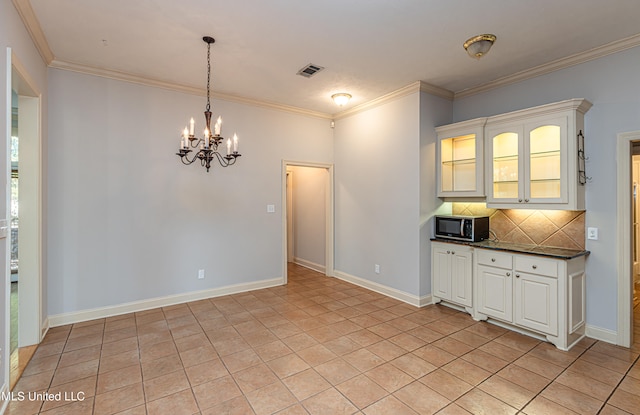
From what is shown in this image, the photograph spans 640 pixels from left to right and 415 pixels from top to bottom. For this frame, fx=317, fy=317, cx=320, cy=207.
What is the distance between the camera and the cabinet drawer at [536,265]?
3.02m

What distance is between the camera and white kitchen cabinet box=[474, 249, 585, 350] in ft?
9.73

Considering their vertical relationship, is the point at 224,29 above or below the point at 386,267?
above

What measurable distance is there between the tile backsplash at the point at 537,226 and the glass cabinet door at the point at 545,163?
1.21ft

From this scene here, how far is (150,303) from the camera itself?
4.02 metres

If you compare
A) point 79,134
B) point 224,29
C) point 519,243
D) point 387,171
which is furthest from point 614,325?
point 79,134

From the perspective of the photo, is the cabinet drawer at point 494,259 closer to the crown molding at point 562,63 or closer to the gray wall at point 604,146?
the gray wall at point 604,146

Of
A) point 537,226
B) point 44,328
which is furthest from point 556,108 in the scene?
point 44,328

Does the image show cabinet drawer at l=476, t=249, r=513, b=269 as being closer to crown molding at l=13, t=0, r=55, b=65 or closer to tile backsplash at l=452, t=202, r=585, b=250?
tile backsplash at l=452, t=202, r=585, b=250

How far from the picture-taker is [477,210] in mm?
4230

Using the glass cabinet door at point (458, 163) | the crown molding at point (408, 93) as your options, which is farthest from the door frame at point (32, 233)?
the glass cabinet door at point (458, 163)

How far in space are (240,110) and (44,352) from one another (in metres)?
3.54

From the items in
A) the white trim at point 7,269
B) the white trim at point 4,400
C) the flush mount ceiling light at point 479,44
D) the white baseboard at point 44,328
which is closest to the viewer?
the white trim at point 4,400

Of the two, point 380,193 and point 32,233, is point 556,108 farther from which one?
point 32,233

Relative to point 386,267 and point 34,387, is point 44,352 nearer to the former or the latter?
point 34,387
